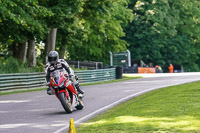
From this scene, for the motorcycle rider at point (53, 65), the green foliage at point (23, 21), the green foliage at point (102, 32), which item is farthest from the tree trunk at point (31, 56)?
the motorcycle rider at point (53, 65)

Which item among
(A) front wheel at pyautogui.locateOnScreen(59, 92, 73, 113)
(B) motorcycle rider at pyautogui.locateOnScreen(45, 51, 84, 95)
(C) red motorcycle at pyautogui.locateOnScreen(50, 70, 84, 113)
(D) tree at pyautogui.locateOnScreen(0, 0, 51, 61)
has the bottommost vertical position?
(A) front wheel at pyautogui.locateOnScreen(59, 92, 73, 113)

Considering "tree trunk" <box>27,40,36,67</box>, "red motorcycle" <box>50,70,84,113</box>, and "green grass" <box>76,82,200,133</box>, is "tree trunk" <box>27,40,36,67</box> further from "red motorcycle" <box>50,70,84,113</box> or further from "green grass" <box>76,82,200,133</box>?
"green grass" <box>76,82,200,133</box>

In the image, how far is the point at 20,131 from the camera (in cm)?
Answer: 989

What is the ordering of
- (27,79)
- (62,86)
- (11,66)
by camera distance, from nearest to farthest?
(62,86) → (27,79) → (11,66)

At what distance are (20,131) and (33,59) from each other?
24.3 m

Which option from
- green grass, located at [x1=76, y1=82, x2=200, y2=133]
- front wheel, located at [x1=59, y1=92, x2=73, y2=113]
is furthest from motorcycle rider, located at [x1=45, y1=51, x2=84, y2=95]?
green grass, located at [x1=76, y1=82, x2=200, y2=133]

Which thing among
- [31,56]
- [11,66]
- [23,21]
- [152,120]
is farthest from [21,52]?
[152,120]

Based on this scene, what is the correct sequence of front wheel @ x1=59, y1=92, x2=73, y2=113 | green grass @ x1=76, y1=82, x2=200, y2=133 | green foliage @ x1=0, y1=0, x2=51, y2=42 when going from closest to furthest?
green grass @ x1=76, y1=82, x2=200, y2=133
front wheel @ x1=59, y1=92, x2=73, y2=113
green foliage @ x1=0, y1=0, x2=51, y2=42

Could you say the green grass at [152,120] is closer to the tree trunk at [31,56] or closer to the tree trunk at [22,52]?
the tree trunk at [31,56]

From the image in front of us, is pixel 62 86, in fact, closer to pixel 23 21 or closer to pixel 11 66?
pixel 23 21

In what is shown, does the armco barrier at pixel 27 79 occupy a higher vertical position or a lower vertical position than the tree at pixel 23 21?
lower

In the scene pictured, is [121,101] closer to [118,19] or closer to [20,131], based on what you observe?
[20,131]

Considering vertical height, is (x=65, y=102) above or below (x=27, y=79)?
below

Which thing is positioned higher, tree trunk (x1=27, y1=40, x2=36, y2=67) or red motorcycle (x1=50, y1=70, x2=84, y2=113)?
tree trunk (x1=27, y1=40, x2=36, y2=67)
